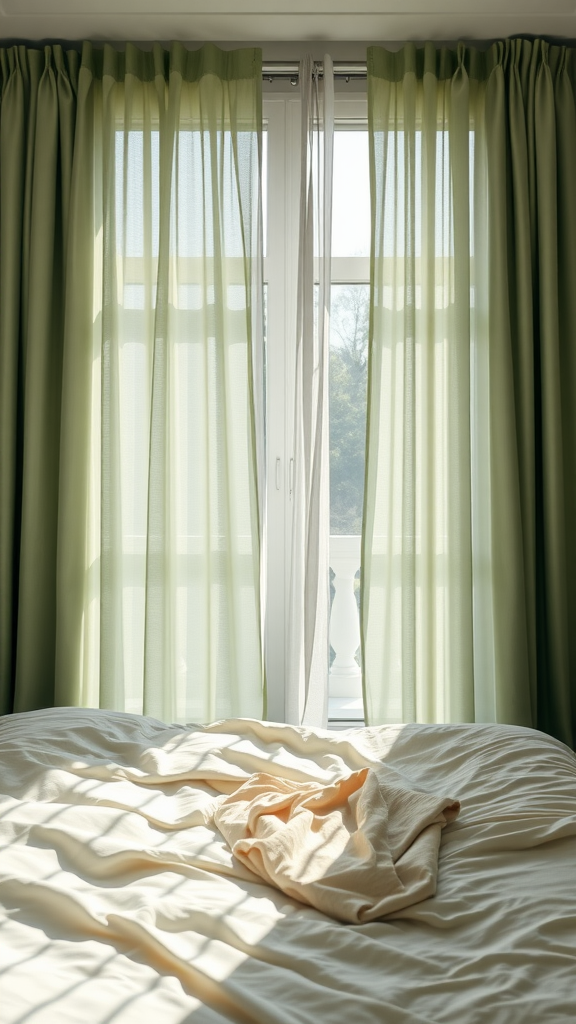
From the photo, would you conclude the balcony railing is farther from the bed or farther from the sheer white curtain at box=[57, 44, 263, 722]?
the bed

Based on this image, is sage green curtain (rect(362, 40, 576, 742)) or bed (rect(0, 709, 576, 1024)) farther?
sage green curtain (rect(362, 40, 576, 742))

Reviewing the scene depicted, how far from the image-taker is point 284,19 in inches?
116

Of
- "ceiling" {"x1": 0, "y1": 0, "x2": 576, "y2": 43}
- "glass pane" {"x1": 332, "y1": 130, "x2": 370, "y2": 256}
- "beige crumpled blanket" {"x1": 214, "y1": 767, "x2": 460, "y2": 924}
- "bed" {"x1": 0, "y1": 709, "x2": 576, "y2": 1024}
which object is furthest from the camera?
"glass pane" {"x1": 332, "y1": 130, "x2": 370, "y2": 256}

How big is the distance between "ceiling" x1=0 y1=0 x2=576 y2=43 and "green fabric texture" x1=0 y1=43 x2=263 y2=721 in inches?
3.4

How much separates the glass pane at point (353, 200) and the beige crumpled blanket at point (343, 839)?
7.16ft

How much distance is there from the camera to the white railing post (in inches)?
132

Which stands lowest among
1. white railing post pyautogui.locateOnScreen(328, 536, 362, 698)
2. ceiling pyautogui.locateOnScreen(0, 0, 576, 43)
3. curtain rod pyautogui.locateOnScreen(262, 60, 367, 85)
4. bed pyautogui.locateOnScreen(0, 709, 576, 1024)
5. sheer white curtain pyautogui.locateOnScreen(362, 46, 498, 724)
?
bed pyautogui.locateOnScreen(0, 709, 576, 1024)

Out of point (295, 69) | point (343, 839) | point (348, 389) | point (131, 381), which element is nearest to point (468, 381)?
point (348, 389)

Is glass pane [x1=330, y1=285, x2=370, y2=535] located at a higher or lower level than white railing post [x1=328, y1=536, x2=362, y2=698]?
higher

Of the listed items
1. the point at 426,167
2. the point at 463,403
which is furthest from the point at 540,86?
the point at 463,403

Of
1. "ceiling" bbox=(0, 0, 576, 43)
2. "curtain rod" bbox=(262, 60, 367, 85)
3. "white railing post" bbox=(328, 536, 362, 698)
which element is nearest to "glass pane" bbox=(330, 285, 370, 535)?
"white railing post" bbox=(328, 536, 362, 698)

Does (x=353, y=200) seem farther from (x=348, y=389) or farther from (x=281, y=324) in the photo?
(x=348, y=389)

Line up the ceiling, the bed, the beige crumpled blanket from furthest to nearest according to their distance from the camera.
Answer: the ceiling, the beige crumpled blanket, the bed

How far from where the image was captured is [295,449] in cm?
310
